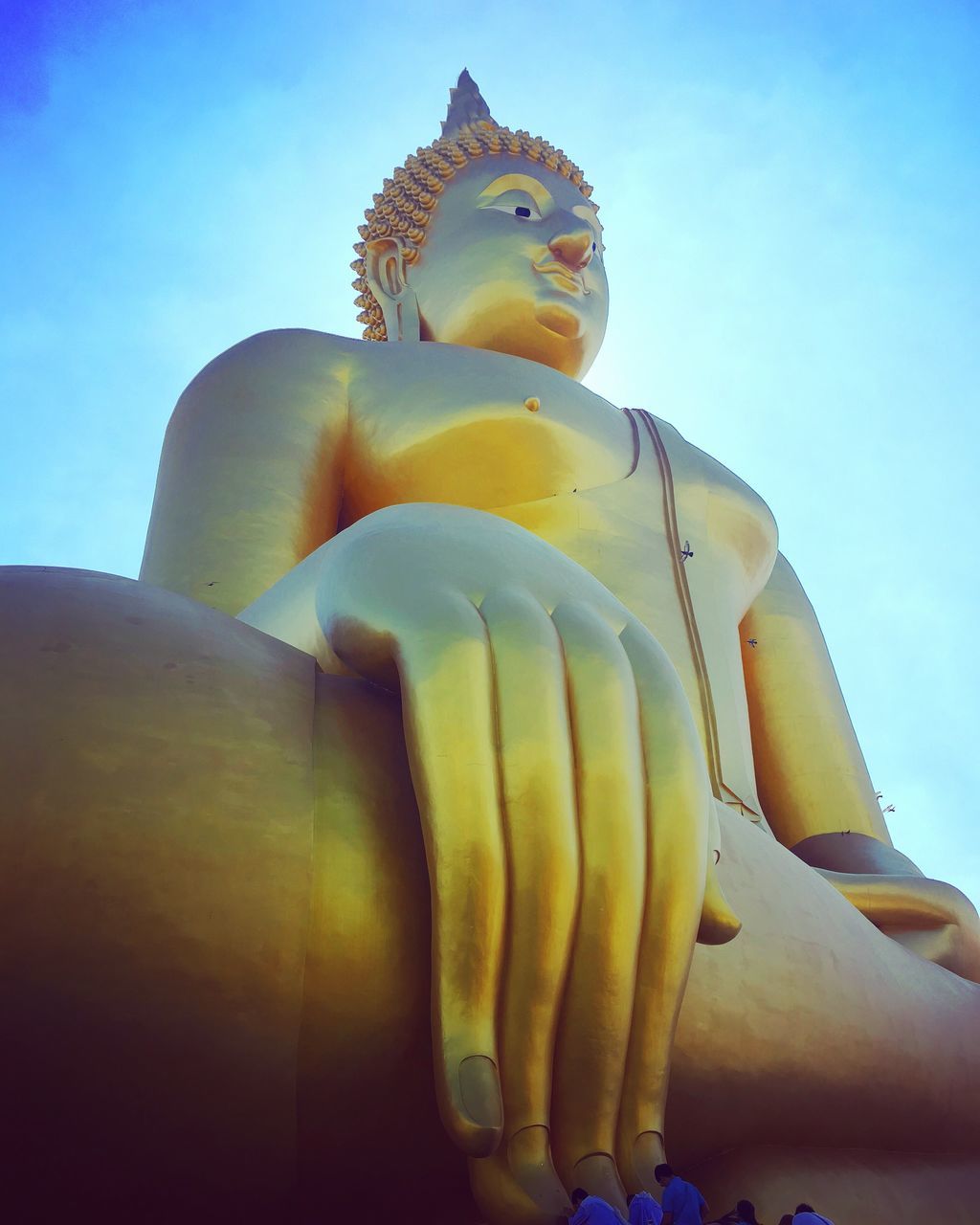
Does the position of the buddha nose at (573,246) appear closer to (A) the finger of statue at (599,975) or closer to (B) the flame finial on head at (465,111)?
(B) the flame finial on head at (465,111)

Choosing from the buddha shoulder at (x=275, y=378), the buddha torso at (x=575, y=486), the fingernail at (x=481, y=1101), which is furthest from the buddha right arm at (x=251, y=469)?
the fingernail at (x=481, y=1101)

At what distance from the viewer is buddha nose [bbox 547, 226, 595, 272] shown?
4750 millimetres

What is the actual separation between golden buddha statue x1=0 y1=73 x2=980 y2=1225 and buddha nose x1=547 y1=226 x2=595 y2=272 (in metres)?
2.46

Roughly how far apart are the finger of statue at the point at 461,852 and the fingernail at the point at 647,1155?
292 millimetres

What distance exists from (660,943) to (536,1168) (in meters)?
0.37

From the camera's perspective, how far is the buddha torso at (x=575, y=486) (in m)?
3.94

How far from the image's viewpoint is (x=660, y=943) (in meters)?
2.02

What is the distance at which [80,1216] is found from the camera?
1797mm

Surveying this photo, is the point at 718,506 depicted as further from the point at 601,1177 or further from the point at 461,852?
the point at 601,1177

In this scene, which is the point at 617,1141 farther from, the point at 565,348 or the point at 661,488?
the point at 565,348

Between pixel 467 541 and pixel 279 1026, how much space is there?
0.93 meters

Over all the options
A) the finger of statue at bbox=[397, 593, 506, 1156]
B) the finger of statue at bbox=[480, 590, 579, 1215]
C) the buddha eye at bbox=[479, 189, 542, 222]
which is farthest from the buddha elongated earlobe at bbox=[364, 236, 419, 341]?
the finger of statue at bbox=[480, 590, 579, 1215]

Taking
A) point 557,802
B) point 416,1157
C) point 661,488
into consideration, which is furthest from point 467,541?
point 661,488

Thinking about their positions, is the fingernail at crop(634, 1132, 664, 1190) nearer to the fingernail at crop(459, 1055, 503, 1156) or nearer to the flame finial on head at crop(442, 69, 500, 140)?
the fingernail at crop(459, 1055, 503, 1156)
